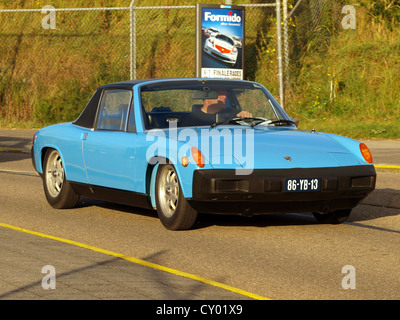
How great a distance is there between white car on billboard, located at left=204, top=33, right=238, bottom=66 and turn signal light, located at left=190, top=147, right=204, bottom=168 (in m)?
13.9

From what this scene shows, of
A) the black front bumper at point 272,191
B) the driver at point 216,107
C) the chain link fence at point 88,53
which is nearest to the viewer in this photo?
the black front bumper at point 272,191

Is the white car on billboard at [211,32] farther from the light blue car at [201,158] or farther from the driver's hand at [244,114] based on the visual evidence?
the driver's hand at [244,114]

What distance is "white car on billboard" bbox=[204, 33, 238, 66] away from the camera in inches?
854

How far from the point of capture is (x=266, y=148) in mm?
8219

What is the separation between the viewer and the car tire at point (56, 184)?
1018 cm

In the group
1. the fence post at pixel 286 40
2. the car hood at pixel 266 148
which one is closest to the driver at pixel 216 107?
the car hood at pixel 266 148

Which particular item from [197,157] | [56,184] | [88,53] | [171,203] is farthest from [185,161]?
[88,53]

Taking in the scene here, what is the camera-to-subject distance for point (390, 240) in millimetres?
8055

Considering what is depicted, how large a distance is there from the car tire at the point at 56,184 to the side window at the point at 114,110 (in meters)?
0.83

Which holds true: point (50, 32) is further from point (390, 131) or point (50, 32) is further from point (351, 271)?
point (351, 271)

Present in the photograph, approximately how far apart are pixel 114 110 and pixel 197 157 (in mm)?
2099

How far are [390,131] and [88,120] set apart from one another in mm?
10884

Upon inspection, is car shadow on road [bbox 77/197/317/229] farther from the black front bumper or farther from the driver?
the driver

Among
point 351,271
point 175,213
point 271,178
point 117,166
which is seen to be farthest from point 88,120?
point 351,271
